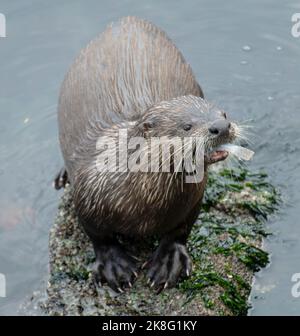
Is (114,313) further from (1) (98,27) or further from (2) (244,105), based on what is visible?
(1) (98,27)

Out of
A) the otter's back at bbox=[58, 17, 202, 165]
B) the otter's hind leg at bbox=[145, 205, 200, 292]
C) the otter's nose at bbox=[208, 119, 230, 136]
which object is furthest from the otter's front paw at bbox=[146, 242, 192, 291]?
the otter's nose at bbox=[208, 119, 230, 136]

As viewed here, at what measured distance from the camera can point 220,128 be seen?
4.12m

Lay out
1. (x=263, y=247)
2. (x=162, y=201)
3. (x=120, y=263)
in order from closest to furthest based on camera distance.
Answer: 1. (x=162, y=201)
2. (x=120, y=263)
3. (x=263, y=247)

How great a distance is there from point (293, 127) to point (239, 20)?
1466 mm

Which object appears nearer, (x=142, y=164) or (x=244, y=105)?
(x=142, y=164)

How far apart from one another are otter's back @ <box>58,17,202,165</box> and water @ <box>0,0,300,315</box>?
902 millimetres

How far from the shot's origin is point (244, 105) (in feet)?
22.0

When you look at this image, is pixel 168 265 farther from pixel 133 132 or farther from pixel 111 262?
pixel 133 132

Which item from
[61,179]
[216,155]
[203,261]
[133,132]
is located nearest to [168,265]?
[203,261]

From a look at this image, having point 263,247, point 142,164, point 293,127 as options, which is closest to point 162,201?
point 142,164

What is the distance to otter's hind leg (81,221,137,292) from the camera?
16.0 ft

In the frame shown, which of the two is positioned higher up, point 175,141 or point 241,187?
point 175,141

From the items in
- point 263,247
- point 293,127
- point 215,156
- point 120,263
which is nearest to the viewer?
point 215,156

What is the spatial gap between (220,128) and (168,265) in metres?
1.12
